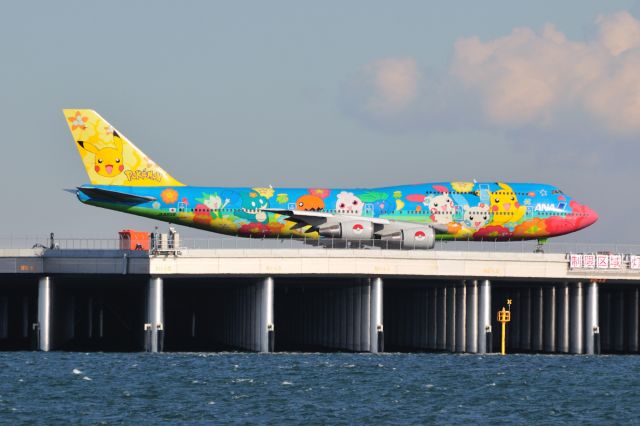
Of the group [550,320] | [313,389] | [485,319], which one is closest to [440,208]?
[485,319]

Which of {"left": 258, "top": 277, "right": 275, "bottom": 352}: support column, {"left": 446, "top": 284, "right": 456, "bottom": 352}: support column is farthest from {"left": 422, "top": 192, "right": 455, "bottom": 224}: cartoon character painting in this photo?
{"left": 258, "top": 277, "right": 275, "bottom": 352}: support column

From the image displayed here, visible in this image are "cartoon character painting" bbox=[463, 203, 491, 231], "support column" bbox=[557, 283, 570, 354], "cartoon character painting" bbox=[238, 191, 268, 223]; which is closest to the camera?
"cartoon character painting" bbox=[238, 191, 268, 223]

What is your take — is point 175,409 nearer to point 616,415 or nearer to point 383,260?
point 616,415

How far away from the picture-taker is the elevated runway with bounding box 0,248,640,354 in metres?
109

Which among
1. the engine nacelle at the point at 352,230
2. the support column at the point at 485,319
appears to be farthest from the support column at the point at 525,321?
the engine nacelle at the point at 352,230

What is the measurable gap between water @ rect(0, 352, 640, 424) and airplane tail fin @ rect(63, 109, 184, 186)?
16153mm

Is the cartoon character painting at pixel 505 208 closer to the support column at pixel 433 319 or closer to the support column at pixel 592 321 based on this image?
the support column at pixel 433 319

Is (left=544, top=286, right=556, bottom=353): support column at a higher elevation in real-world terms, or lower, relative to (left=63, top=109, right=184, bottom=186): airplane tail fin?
lower

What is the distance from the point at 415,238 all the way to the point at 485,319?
28.4ft

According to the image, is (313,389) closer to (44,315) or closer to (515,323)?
(44,315)

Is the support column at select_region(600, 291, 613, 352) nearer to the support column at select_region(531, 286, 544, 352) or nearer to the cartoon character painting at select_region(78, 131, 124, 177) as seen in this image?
the support column at select_region(531, 286, 544, 352)

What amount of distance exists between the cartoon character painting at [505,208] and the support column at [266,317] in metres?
21.4

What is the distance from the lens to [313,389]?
292ft

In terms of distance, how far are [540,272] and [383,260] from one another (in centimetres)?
1245
